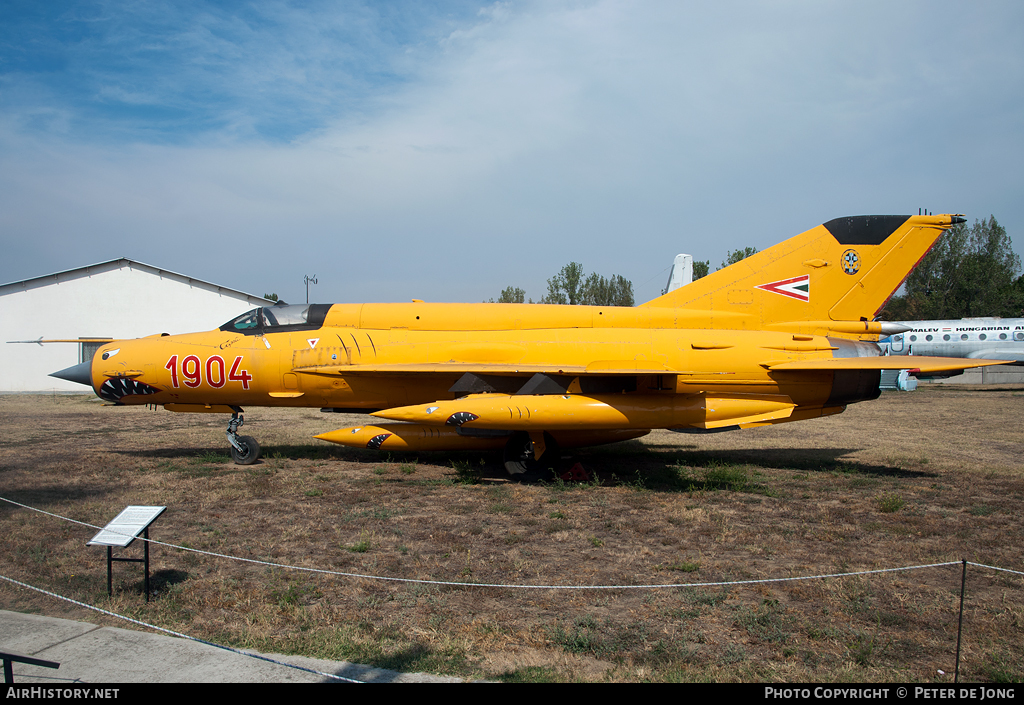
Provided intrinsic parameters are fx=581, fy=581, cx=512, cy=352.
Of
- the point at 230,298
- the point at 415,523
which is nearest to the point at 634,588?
the point at 415,523

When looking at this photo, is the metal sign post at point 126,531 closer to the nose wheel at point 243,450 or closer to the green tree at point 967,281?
the nose wheel at point 243,450

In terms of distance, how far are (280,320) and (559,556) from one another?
7.39 metres

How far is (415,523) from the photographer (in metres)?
7.43

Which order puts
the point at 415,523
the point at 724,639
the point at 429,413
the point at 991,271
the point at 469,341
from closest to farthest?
1. the point at 724,639
2. the point at 415,523
3. the point at 429,413
4. the point at 469,341
5. the point at 991,271

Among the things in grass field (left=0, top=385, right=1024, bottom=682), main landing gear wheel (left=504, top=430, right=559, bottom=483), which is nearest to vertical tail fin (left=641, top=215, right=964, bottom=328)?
grass field (left=0, top=385, right=1024, bottom=682)

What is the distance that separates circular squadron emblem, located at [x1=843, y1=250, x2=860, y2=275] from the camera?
10.8 metres

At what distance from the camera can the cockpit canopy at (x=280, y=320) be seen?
10984 mm

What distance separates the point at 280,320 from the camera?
36.3 ft

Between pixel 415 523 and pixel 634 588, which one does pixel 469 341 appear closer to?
pixel 415 523

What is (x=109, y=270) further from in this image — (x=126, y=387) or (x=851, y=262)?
(x=851, y=262)

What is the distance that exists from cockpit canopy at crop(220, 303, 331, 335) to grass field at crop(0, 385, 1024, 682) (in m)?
2.54

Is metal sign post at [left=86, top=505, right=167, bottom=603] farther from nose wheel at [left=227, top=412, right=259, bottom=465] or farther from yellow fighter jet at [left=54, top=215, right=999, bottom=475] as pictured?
nose wheel at [left=227, top=412, right=259, bottom=465]

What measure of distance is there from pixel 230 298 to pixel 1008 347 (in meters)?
37.9
